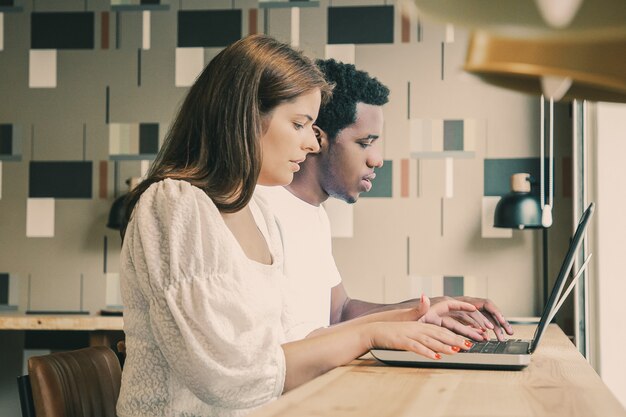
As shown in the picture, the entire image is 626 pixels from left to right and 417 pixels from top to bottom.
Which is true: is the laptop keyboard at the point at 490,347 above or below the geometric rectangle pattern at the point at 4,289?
above

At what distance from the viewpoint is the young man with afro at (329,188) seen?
96.5 inches

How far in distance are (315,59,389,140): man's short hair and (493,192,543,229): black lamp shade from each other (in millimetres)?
1025

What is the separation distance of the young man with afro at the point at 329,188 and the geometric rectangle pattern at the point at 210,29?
144cm

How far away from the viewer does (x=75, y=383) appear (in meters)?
1.55

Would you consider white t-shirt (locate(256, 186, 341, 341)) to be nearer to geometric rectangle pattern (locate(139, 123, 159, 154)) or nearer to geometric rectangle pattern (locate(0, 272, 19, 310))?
geometric rectangle pattern (locate(139, 123, 159, 154))

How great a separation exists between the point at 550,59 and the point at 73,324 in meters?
3.52

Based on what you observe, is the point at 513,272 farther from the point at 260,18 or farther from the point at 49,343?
the point at 49,343

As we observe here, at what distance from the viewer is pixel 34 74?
4.52 metres

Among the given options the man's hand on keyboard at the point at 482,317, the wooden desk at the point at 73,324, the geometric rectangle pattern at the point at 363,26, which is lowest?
the wooden desk at the point at 73,324

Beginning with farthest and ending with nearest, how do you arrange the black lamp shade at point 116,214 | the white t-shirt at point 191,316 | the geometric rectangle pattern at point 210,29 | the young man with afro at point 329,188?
the geometric rectangle pattern at point 210,29 → the black lamp shade at point 116,214 → the young man with afro at point 329,188 → the white t-shirt at point 191,316

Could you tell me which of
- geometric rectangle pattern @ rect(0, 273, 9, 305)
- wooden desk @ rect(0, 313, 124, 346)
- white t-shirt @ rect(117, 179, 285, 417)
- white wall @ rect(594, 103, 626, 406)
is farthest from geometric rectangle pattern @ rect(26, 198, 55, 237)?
white t-shirt @ rect(117, 179, 285, 417)

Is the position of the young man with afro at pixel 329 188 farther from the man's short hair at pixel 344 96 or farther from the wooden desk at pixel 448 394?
the wooden desk at pixel 448 394

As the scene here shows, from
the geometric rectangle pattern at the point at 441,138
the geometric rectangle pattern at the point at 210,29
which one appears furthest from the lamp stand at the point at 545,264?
the geometric rectangle pattern at the point at 210,29

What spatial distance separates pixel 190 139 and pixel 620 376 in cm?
242
